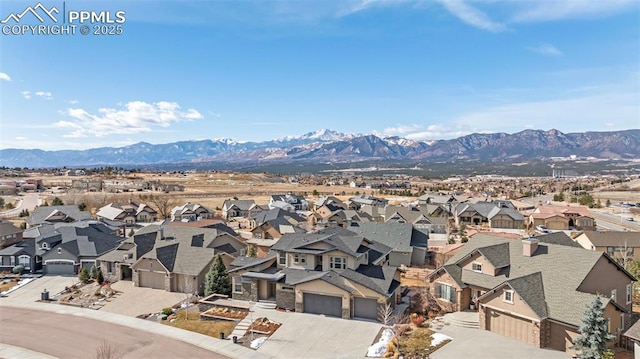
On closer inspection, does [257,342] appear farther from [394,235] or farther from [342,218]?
[342,218]

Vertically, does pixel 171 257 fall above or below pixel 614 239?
above

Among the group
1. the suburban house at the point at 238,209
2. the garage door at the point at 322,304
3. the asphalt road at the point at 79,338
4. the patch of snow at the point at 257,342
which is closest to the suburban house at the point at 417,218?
the suburban house at the point at 238,209

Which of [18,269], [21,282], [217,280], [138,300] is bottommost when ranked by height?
[138,300]

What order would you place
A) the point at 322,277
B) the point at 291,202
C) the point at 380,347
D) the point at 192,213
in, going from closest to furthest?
the point at 380,347
the point at 322,277
the point at 192,213
the point at 291,202

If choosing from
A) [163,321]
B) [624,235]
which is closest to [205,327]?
[163,321]

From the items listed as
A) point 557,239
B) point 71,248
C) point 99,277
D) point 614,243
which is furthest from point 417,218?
point 71,248

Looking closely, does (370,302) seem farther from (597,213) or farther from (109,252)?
(597,213)

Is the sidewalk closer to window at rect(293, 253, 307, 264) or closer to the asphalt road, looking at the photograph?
the asphalt road
